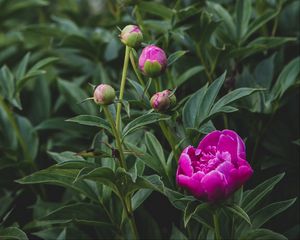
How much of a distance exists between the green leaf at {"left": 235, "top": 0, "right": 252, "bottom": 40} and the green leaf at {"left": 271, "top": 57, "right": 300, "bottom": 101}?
152mm

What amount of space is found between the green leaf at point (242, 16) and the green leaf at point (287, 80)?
6.0 inches

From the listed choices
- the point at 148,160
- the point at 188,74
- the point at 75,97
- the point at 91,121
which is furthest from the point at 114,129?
the point at 75,97

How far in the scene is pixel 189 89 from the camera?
4.63ft

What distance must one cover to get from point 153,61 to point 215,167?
19cm

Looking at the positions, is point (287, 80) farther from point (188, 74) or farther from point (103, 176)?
point (103, 176)

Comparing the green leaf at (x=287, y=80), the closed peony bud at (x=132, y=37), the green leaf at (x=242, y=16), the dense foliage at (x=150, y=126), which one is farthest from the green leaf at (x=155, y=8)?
the closed peony bud at (x=132, y=37)

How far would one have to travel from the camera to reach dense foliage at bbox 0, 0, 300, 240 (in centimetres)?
101

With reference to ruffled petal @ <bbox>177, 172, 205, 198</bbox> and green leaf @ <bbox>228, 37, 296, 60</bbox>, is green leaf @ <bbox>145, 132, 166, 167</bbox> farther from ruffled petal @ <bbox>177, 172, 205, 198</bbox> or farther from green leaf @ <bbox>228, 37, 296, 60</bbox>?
green leaf @ <bbox>228, 37, 296, 60</bbox>

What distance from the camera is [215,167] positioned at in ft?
A: 3.04

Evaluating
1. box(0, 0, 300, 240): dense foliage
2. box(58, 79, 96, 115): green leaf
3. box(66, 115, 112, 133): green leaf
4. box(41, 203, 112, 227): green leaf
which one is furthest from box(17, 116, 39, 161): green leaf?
box(66, 115, 112, 133): green leaf

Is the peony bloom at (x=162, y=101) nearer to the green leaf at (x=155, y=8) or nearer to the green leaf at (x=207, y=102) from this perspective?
the green leaf at (x=207, y=102)

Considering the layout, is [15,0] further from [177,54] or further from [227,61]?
[177,54]

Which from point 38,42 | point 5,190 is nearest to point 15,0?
point 38,42

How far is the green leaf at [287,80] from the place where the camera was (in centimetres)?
122
